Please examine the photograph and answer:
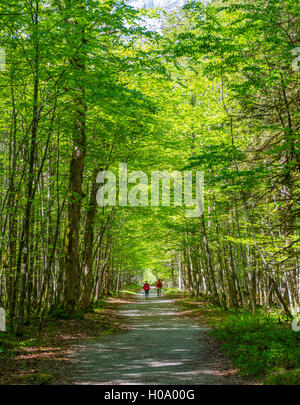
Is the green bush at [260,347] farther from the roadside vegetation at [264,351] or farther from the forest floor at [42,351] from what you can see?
the forest floor at [42,351]

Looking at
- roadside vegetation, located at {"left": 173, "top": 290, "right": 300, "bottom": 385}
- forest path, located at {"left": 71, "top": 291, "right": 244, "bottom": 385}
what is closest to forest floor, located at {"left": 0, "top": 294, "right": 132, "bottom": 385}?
forest path, located at {"left": 71, "top": 291, "right": 244, "bottom": 385}

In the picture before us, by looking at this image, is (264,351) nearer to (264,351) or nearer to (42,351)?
(264,351)

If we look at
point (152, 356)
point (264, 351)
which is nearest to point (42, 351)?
point (152, 356)

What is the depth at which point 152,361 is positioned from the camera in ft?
21.1

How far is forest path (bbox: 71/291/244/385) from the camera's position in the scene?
515cm

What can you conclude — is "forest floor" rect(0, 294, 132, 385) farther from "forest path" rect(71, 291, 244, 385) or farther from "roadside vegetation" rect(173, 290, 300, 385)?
"roadside vegetation" rect(173, 290, 300, 385)

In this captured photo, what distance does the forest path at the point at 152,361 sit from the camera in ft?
16.9

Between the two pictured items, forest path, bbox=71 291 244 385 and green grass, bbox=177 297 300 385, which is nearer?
green grass, bbox=177 297 300 385

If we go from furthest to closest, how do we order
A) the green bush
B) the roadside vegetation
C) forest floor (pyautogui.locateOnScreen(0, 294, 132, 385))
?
the green bush < forest floor (pyautogui.locateOnScreen(0, 294, 132, 385)) < the roadside vegetation

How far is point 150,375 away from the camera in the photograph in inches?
210

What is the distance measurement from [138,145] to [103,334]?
24.7 ft
